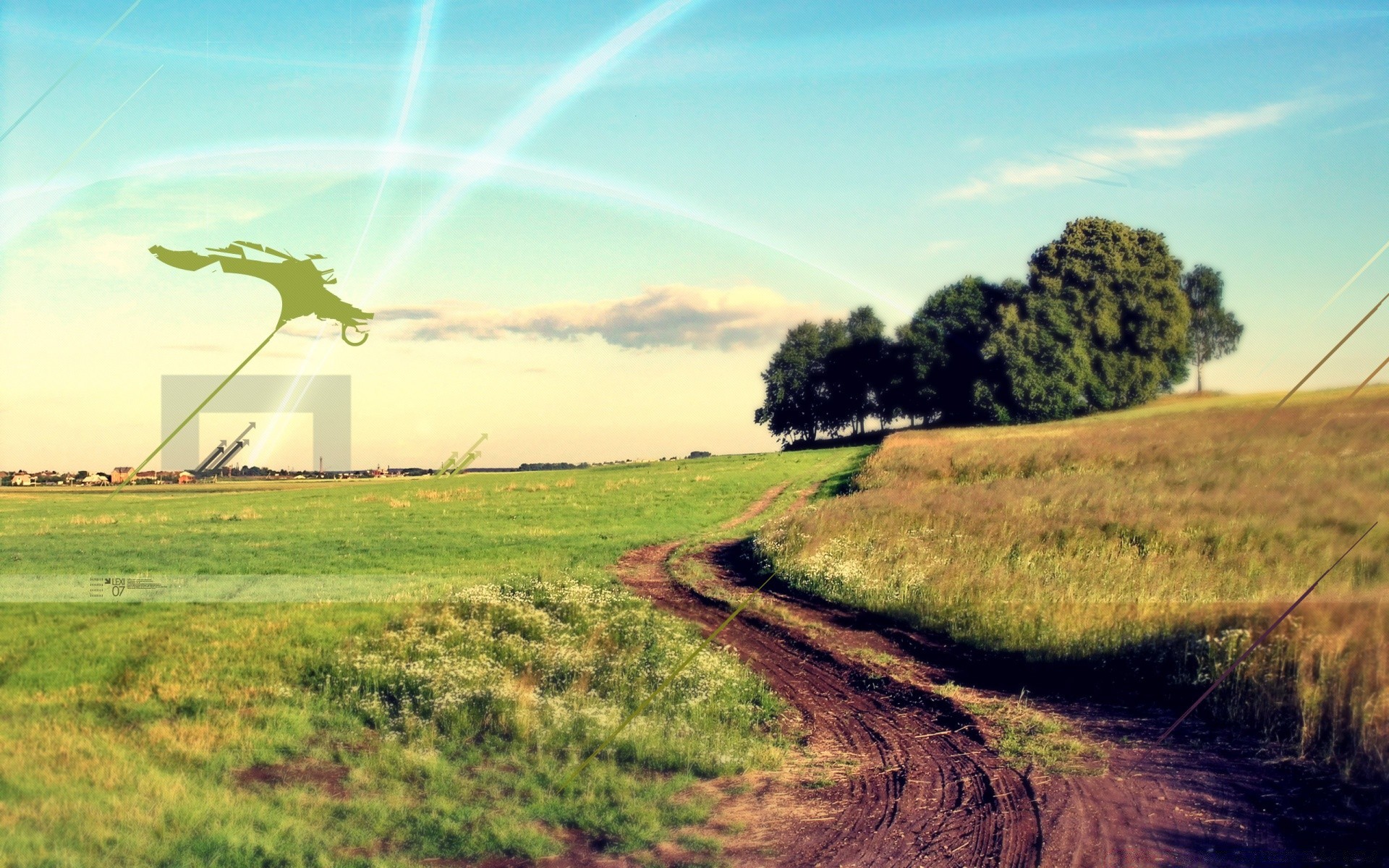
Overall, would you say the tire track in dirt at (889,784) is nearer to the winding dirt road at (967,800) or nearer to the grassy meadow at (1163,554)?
the winding dirt road at (967,800)

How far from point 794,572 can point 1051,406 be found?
982cm

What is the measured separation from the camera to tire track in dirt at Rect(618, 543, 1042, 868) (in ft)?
25.4

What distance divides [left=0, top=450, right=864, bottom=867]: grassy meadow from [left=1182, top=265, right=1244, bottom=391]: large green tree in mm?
8018

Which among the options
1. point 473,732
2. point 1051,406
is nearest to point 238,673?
point 473,732

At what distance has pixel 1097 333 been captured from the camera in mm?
11766

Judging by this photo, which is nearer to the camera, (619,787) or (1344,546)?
(619,787)

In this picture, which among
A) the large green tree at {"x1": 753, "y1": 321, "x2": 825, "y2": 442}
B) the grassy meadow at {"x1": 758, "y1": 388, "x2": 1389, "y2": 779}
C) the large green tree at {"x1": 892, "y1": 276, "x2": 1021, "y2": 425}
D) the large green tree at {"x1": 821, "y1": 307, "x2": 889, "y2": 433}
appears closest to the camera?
the grassy meadow at {"x1": 758, "y1": 388, "x2": 1389, "y2": 779}

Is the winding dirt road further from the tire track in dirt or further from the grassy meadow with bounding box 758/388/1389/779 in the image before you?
the grassy meadow with bounding box 758/388/1389/779

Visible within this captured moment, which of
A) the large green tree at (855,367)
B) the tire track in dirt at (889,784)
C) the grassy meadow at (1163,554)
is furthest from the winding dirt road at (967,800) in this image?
the large green tree at (855,367)

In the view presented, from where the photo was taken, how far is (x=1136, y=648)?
1291 centimetres

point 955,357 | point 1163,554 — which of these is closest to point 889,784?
point 955,357

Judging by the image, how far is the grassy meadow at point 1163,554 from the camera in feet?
32.7

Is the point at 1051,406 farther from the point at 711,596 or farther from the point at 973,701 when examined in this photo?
the point at 711,596

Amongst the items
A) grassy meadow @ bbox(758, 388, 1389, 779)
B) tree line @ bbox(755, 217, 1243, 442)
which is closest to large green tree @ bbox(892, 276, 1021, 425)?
tree line @ bbox(755, 217, 1243, 442)
